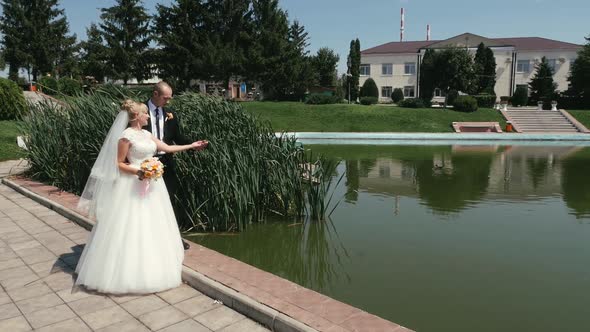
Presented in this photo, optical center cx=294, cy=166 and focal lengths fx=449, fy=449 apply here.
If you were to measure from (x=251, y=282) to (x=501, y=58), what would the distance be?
50.8 metres

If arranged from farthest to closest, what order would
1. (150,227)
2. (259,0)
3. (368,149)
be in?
(259,0) < (368,149) < (150,227)

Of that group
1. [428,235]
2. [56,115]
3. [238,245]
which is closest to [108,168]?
[238,245]

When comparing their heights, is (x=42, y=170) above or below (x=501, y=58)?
below

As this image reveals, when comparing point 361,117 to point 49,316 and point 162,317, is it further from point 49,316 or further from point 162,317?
point 49,316

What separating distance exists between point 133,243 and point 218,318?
1.07 meters

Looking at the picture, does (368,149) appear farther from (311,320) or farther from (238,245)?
(311,320)

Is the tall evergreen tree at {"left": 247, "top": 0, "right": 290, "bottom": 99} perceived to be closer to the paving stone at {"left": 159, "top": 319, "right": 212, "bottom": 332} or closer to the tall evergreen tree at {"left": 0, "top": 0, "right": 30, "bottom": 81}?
the tall evergreen tree at {"left": 0, "top": 0, "right": 30, "bottom": 81}

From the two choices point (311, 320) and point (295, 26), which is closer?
point (311, 320)

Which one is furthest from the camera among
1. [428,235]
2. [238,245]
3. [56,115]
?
[56,115]

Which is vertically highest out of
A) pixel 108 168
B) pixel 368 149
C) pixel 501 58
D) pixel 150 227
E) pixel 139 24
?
pixel 139 24

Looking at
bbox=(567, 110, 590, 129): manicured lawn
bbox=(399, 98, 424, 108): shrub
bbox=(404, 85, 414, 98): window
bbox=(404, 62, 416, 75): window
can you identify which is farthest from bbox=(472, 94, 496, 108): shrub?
bbox=(404, 62, 416, 75): window

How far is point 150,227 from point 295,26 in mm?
52774

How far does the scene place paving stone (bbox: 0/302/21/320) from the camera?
3.59m

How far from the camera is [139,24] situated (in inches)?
1729
